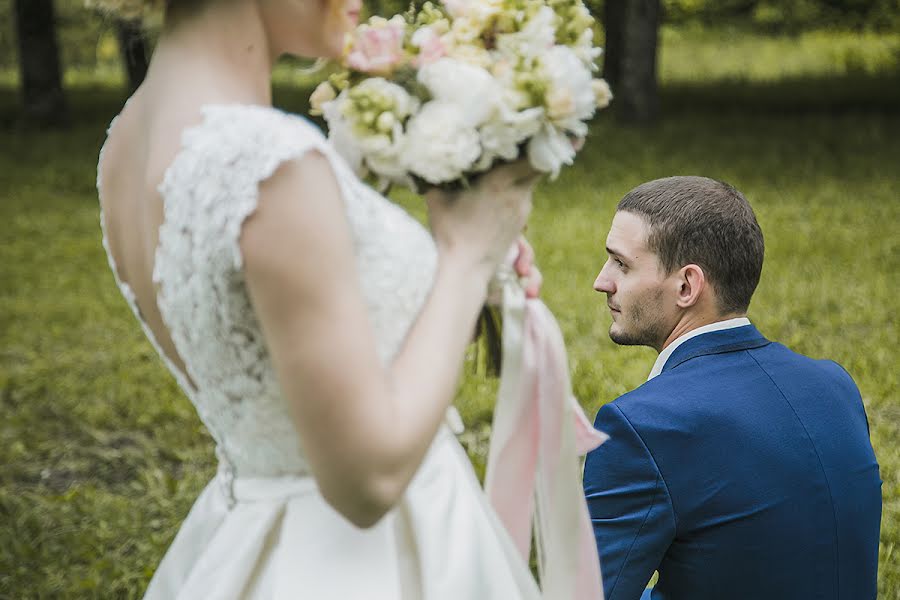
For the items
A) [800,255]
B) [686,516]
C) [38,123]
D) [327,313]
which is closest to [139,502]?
[686,516]

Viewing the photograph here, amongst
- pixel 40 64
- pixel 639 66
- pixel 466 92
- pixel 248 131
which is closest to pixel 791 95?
pixel 639 66

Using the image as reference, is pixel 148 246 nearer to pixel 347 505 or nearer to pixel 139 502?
pixel 347 505

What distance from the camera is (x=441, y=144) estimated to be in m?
1.52

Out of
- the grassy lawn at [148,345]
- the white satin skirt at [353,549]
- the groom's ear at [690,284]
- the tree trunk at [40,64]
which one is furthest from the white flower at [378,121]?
the tree trunk at [40,64]

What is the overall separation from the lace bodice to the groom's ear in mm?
1521

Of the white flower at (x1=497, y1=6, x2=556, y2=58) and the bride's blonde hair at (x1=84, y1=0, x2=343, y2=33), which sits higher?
the bride's blonde hair at (x1=84, y1=0, x2=343, y2=33)

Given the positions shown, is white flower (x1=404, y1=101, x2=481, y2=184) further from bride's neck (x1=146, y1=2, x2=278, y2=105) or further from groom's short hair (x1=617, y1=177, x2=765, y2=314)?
groom's short hair (x1=617, y1=177, x2=765, y2=314)

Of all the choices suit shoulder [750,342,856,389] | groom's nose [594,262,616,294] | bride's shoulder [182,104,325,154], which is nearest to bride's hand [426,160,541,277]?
bride's shoulder [182,104,325,154]

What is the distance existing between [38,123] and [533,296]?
15.6 metres

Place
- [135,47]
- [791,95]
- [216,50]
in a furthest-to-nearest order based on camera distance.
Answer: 1. [791,95]
2. [135,47]
3. [216,50]

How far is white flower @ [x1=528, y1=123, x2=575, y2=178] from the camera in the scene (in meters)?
1.55

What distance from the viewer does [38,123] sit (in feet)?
51.9

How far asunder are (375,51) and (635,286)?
5.45ft

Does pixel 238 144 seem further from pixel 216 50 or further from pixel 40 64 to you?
pixel 40 64
